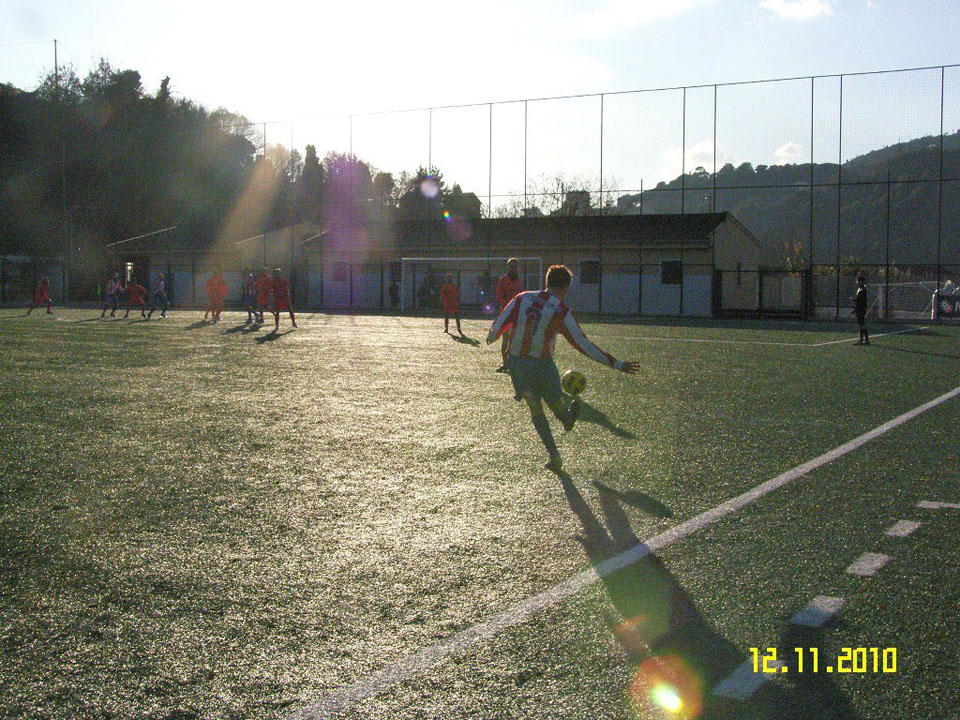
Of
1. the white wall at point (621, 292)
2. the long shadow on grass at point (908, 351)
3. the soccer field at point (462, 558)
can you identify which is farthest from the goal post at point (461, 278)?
the soccer field at point (462, 558)

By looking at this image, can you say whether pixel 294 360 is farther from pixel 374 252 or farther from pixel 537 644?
pixel 374 252

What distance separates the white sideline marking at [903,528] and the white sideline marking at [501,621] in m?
1.01

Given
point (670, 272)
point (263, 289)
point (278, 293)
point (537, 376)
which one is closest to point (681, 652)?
point (537, 376)

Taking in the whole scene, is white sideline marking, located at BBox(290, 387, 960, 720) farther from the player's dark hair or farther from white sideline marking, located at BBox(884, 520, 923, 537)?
the player's dark hair

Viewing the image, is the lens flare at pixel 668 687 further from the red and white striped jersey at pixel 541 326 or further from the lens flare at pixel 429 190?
the lens flare at pixel 429 190

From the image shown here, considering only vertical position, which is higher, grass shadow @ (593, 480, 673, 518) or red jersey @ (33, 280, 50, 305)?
red jersey @ (33, 280, 50, 305)

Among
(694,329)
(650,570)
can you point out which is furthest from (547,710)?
(694,329)

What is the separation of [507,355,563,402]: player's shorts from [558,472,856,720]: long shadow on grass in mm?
2703

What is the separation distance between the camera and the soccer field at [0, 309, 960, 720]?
3.51 metres

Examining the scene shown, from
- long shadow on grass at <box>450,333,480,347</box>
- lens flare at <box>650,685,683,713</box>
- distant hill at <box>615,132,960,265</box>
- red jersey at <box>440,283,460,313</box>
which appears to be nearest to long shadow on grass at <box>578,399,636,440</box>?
lens flare at <box>650,685,683,713</box>

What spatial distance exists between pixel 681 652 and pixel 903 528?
107 inches

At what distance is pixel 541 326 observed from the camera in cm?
780

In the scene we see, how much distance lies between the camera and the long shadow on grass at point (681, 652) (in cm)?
335

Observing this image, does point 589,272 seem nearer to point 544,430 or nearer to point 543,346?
point 543,346
